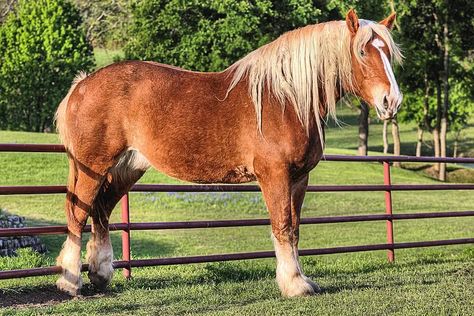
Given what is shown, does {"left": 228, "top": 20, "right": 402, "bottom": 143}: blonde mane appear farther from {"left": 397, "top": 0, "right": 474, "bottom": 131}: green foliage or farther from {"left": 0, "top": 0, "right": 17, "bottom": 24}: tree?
{"left": 0, "top": 0, "right": 17, "bottom": 24}: tree

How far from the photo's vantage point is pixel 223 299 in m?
6.23

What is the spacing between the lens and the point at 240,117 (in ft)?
20.5

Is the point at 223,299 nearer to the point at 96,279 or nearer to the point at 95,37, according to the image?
the point at 96,279

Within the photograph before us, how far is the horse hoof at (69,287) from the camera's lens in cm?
645

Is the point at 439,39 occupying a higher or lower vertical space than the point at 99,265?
higher

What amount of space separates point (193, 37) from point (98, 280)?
23748mm

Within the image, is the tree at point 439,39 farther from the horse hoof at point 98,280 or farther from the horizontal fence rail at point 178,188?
the horse hoof at point 98,280

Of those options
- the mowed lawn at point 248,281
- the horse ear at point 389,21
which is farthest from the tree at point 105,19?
the horse ear at point 389,21

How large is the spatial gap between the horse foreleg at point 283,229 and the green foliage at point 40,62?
29.4 metres

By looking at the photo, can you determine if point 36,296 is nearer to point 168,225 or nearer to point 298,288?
point 168,225

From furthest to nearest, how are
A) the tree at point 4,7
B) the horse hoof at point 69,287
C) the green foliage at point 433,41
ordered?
the tree at point 4,7 < the green foliage at point 433,41 < the horse hoof at point 69,287

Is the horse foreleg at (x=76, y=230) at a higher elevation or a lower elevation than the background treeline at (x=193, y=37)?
lower

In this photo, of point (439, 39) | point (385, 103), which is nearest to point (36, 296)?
point (385, 103)

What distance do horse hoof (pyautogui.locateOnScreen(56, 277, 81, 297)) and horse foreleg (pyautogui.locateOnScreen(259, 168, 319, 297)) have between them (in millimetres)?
1650
